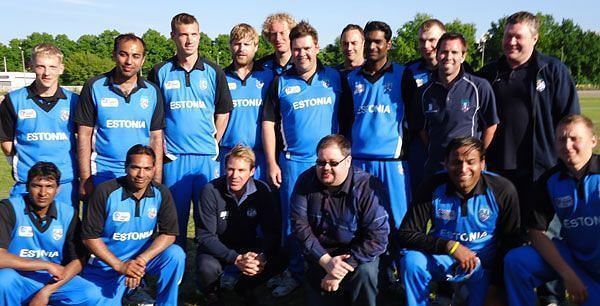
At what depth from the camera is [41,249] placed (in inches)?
170

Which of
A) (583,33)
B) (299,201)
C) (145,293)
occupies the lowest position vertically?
(145,293)

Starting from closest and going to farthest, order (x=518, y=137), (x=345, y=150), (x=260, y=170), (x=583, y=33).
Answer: (x=345, y=150), (x=518, y=137), (x=260, y=170), (x=583, y=33)

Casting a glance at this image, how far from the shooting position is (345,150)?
4152 mm

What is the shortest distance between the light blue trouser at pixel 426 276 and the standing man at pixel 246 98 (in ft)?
6.87

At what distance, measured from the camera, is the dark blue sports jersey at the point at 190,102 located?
206 inches

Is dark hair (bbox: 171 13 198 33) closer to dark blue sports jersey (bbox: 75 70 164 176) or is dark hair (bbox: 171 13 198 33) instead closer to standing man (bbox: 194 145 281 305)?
dark blue sports jersey (bbox: 75 70 164 176)

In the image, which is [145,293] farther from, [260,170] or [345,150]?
[345,150]

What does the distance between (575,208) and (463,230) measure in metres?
0.79

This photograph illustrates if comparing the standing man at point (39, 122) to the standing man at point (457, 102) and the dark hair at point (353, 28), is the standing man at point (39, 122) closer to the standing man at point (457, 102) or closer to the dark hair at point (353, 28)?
the dark hair at point (353, 28)

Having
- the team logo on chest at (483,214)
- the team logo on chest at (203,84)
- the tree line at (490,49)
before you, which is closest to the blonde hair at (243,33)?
the team logo on chest at (203,84)

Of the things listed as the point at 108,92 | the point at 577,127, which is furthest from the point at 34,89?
the point at 577,127

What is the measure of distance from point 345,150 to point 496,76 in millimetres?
1661

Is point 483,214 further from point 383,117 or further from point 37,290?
point 37,290

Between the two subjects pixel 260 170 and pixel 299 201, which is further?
pixel 260 170
